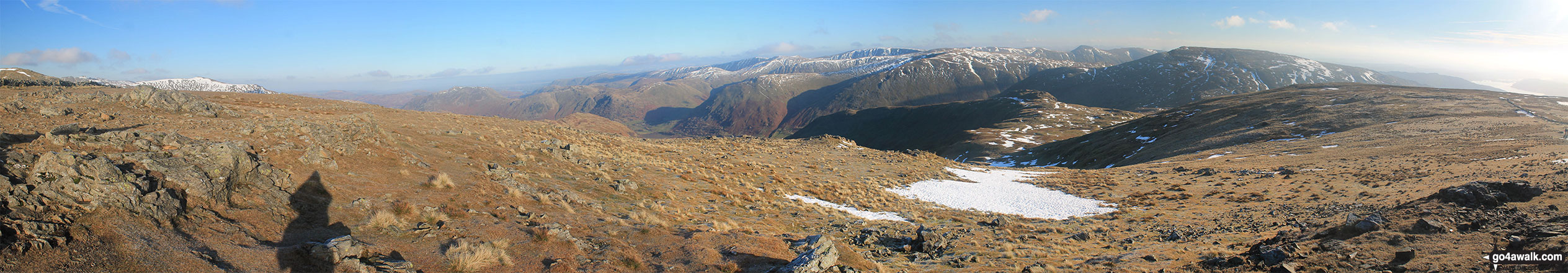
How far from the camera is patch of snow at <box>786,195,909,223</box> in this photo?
21.1 m

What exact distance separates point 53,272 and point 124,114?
17343 millimetres

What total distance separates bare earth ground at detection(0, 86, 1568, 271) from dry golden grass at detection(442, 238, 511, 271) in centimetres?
11

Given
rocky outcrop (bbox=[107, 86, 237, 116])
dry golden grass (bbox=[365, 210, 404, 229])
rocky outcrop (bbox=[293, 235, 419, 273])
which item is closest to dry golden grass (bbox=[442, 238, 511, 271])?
rocky outcrop (bbox=[293, 235, 419, 273])

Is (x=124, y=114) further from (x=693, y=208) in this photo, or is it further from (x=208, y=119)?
(x=693, y=208)

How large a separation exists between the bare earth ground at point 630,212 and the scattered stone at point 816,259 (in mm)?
583

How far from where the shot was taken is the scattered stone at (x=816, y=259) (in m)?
10.4

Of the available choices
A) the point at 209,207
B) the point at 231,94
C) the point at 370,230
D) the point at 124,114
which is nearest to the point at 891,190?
the point at 370,230

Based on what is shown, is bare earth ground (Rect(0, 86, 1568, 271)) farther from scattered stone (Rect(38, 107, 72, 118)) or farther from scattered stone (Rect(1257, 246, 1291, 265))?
scattered stone (Rect(38, 107, 72, 118))

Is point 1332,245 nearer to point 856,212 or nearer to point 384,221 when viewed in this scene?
point 856,212

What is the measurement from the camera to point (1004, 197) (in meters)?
28.4

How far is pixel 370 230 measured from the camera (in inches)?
407

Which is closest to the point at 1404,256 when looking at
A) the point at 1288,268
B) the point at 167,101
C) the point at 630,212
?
the point at 1288,268

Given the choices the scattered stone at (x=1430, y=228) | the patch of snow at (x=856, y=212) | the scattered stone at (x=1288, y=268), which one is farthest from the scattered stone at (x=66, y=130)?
the scattered stone at (x=1430, y=228)

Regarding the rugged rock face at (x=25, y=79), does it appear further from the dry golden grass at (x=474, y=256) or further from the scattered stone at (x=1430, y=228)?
the scattered stone at (x=1430, y=228)
